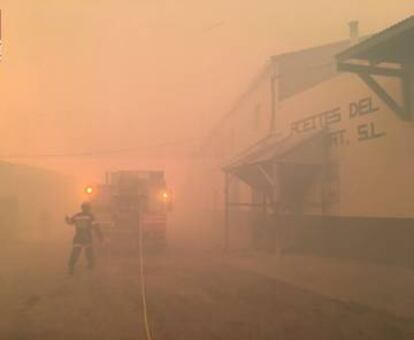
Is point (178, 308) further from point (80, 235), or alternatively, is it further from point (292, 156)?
point (292, 156)

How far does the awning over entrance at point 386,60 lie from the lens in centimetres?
1307

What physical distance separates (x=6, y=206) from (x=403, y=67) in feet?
68.5

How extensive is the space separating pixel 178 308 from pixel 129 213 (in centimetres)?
1000

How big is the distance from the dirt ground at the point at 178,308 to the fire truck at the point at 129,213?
168 inches

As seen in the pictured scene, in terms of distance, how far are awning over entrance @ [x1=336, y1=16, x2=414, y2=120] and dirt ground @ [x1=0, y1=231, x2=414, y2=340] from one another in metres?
5.71

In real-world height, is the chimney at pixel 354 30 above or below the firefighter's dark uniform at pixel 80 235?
above

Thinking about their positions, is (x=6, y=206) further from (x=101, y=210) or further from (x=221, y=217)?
(x=221, y=217)

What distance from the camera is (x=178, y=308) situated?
8945mm

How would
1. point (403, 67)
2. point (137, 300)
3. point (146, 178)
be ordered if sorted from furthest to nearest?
point (146, 178), point (403, 67), point (137, 300)

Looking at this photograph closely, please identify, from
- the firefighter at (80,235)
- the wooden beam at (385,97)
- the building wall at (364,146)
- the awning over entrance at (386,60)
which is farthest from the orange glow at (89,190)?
the wooden beam at (385,97)

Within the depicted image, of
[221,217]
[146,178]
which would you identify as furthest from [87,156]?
[146,178]

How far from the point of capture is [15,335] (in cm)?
695

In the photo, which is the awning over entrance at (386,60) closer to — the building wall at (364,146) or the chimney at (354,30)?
the building wall at (364,146)

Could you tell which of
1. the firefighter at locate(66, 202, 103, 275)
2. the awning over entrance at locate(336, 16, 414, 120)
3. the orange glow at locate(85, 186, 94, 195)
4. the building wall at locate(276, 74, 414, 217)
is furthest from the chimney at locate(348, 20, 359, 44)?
the firefighter at locate(66, 202, 103, 275)
